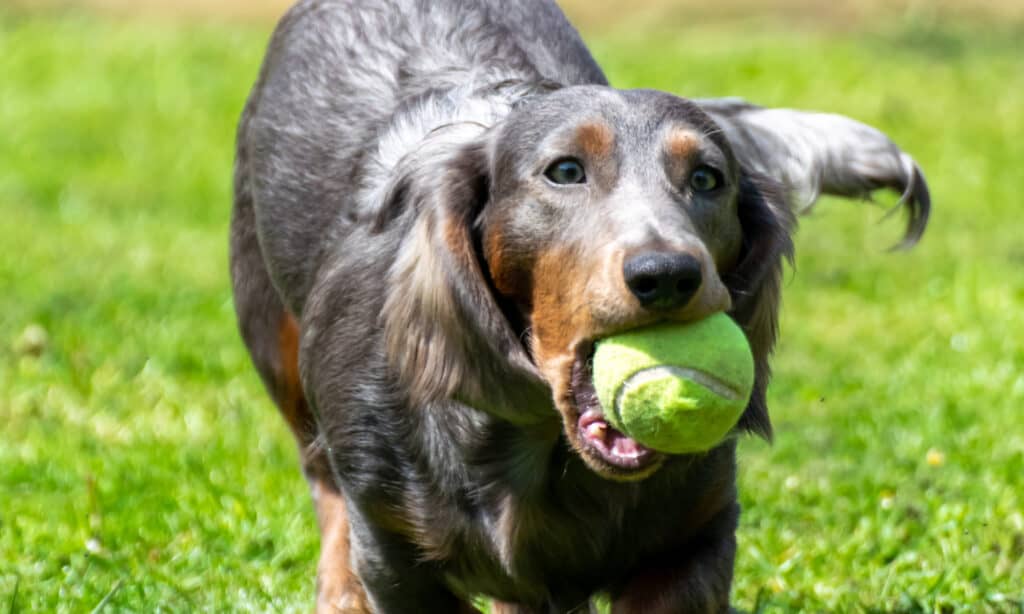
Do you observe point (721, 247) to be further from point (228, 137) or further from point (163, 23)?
point (163, 23)

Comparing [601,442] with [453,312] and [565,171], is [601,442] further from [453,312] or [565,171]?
[565,171]

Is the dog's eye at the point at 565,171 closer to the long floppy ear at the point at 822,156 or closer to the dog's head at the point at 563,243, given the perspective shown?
the dog's head at the point at 563,243

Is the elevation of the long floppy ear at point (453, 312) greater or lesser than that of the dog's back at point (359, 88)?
greater

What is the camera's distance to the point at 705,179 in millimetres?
3623

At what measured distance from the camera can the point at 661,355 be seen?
10.4 feet

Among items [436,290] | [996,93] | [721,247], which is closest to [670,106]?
[721,247]

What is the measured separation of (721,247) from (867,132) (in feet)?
6.26

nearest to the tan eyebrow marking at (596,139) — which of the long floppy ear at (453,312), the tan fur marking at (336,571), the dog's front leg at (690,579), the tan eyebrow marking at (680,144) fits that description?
the tan eyebrow marking at (680,144)

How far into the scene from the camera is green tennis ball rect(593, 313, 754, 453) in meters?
3.17

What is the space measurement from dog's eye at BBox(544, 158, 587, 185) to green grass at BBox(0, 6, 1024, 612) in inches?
63.2

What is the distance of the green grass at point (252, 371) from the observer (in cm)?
488

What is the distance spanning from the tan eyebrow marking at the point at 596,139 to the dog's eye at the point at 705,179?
20 centimetres

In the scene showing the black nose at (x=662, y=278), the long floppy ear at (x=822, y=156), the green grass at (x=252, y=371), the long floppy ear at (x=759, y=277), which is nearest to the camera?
the black nose at (x=662, y=278)

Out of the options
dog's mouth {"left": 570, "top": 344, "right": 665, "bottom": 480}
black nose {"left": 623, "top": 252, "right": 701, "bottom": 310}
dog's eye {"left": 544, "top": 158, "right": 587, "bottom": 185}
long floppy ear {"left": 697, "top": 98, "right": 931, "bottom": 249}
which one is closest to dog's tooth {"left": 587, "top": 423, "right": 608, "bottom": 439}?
dog's mouth {"left": 570, "top": 344, "right": 665, "bottom": 480}
